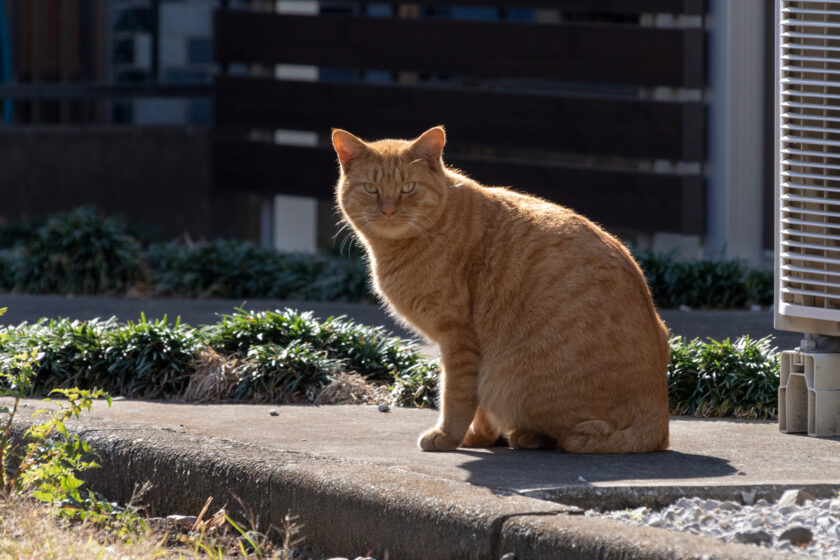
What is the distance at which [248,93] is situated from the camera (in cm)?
1195

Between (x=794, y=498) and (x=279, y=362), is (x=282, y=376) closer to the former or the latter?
(x=279, y=362)

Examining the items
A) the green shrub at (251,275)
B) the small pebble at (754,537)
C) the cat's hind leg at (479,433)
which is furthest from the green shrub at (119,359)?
the small pebble at (754,537)

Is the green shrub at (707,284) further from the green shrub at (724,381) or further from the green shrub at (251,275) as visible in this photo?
the green shrub at (724,381)

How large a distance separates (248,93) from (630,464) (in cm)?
868

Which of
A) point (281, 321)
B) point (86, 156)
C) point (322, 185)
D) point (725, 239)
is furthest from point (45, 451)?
point (86, 156)

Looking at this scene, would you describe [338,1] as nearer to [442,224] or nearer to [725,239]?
[725,239]

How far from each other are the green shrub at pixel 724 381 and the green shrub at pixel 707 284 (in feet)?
7.88

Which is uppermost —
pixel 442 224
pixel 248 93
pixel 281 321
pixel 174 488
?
pixel 248 93

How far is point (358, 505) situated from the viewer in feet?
11.6

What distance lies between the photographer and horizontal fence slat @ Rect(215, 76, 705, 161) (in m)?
8.88

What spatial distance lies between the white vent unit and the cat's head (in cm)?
128

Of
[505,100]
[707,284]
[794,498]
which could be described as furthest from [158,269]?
[794,498]

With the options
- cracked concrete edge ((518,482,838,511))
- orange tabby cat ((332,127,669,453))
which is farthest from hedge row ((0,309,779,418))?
cracked concrete edge ((518,482,838,511))

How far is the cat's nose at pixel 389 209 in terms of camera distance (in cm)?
438
